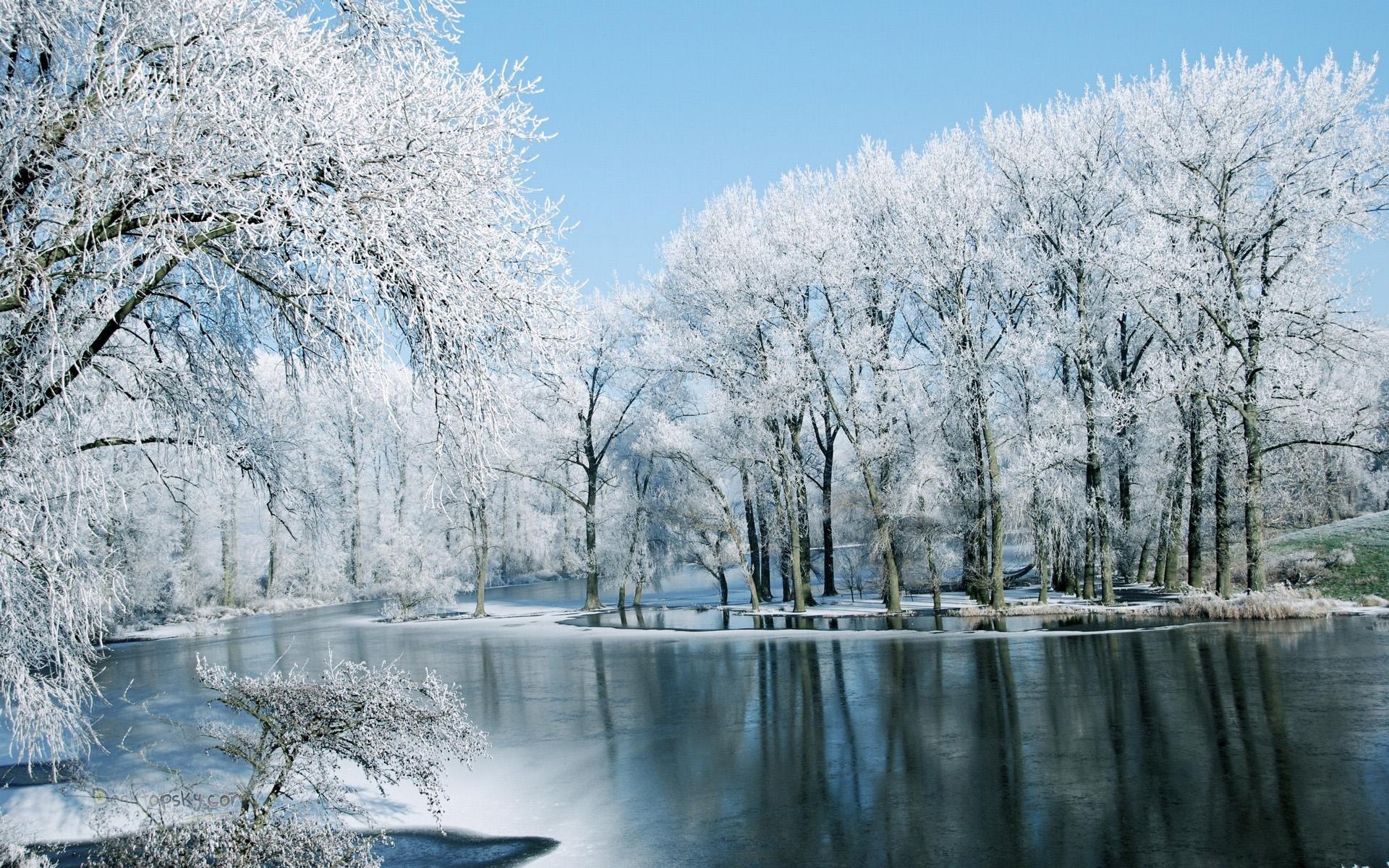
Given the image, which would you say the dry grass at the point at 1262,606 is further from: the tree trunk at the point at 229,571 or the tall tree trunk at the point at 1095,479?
the tree trunk at the point at 229,571

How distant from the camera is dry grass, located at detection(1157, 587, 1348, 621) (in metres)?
18.2

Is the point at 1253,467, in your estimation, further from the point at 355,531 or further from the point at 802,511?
the point at 355,531

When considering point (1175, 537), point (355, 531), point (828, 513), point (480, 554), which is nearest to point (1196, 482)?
point (1175, 537)

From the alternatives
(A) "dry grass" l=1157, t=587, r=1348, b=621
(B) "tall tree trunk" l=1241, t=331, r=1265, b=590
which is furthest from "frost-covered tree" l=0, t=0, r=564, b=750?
(B) "tall tree trunk" l=1241, t=331, r=1265, b=590

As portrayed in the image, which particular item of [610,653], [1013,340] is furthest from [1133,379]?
[610,653]

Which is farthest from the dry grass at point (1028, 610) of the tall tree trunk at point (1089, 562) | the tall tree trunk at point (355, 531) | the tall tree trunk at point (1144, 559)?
the tall tree trunk at point (355, 531)

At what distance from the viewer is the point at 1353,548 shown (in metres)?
22.6

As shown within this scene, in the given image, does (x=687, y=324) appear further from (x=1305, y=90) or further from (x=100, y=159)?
(x=100, y=159)

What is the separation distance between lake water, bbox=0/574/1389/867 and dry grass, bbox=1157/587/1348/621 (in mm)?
798

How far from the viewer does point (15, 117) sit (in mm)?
4895

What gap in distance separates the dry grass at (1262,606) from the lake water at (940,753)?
0.80m

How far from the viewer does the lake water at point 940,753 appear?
691cm

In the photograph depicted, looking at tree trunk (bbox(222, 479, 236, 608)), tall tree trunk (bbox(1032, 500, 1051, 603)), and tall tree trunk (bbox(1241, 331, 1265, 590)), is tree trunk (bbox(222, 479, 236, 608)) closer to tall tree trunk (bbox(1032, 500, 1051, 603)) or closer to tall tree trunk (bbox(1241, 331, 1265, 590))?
tall tree trunk (bbox(1032, 500, 1051, 603))

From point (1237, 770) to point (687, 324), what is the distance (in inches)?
935
